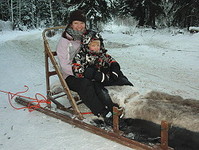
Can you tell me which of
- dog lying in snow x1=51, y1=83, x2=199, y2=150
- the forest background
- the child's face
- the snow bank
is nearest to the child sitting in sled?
the child's face

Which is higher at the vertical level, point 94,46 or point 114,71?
point 94,46

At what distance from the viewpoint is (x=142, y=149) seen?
7.27 feet

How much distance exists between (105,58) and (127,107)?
1115mm

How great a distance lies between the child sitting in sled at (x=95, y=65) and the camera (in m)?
3.03

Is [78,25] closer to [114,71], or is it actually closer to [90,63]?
[90,63]

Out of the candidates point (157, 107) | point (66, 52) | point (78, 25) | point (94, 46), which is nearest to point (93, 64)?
point (94, 46)

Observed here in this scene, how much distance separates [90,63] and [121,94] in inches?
31.0

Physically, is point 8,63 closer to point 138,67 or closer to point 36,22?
point 138,67

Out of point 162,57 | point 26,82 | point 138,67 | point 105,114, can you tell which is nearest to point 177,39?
point 162,57

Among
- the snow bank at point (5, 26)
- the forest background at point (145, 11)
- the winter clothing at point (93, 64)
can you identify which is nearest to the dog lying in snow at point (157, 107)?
the winter clothing at point (93, 64)

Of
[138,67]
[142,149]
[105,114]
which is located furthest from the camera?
[138,67]

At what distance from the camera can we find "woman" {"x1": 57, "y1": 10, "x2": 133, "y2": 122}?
285 centimetres

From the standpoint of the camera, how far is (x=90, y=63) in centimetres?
326

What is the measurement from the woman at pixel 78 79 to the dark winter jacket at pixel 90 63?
0.10 m
